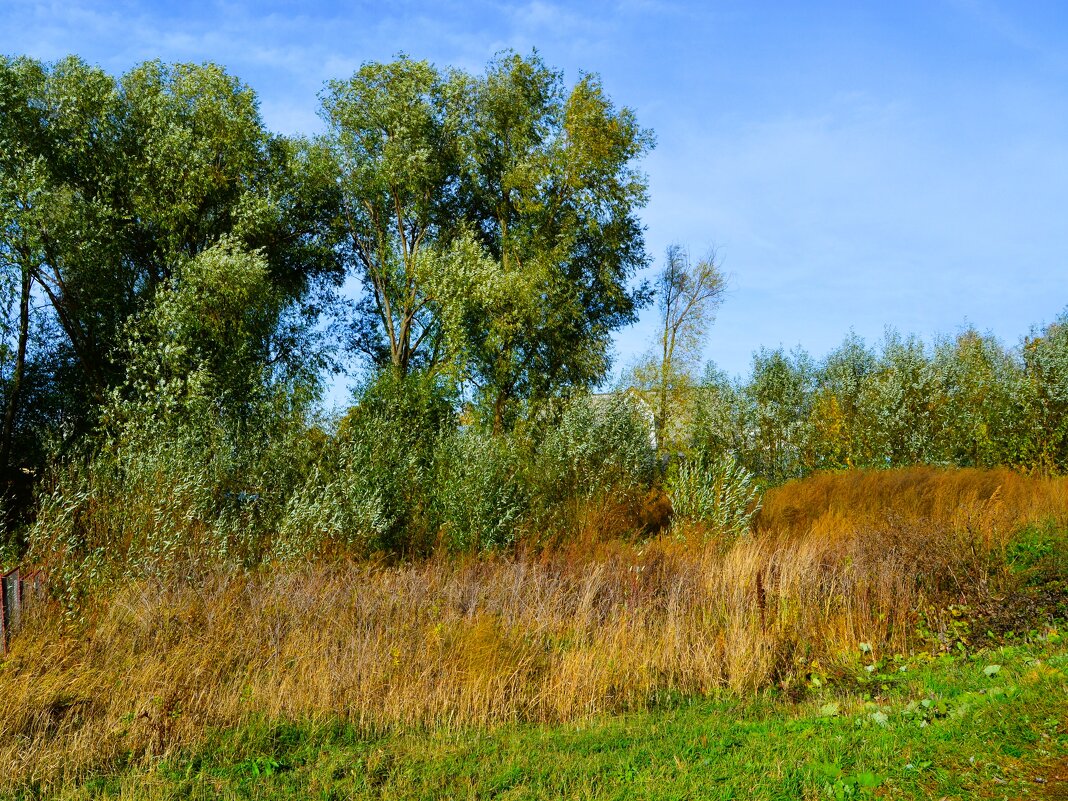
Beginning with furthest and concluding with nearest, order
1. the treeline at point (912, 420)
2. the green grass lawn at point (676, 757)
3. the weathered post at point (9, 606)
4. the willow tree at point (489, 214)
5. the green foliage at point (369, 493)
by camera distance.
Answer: the willow tree at point (489, 214)
the treeline at point (912, 420)
the green foliage at point (369, 493)
the weathered post at point (9, 606)
the green grass lawn at point (676, 757)

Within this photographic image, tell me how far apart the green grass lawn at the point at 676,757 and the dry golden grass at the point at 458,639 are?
12.8 inches

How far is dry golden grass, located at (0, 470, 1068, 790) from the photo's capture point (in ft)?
20.0

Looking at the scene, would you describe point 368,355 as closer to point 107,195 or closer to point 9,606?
point 107,195

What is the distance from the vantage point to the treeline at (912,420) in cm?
1939

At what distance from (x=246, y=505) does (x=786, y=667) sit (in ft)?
26.9

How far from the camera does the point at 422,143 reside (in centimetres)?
2270

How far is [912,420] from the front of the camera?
2017 centimetres

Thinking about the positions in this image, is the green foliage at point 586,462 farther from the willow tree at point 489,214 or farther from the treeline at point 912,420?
the willow tree at point 489,214

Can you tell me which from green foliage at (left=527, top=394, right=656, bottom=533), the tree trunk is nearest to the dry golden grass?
green foliage at (left=527, top=394, right=656, bottom=533)

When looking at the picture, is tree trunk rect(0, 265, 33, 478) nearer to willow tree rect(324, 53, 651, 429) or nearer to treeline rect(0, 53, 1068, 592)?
treeline rect(0, 53, 1068, 592)

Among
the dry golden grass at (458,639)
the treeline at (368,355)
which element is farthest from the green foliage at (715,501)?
the dry golden grass at (458,639)

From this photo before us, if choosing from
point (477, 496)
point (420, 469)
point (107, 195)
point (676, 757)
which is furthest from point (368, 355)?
point (676, 757)

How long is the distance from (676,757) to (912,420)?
55.3 feet

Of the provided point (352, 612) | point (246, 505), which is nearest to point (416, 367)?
point (246, 505)
